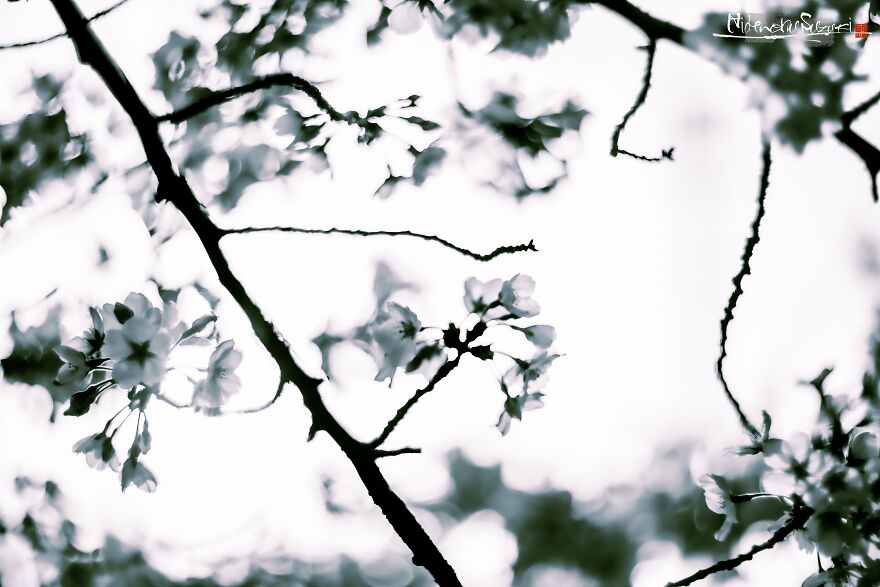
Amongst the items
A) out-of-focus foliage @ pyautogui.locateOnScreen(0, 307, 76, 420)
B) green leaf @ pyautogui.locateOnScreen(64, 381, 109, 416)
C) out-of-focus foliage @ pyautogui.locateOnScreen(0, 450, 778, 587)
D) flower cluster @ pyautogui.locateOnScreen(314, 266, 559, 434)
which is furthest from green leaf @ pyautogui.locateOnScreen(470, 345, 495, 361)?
out-of-focus foliage @ pyautogui.locateOnScreen(0, 450, 778, 587)

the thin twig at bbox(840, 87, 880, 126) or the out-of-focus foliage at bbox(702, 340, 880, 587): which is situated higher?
the thin twig at bbox(840, 87, 880, 126)

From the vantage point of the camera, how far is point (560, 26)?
1448 mm

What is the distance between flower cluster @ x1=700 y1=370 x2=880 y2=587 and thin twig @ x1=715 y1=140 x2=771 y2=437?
0.10 m

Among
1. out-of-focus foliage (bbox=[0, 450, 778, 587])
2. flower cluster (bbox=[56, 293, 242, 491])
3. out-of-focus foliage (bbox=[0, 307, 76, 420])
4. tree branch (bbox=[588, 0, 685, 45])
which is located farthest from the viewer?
out-of-focus foliage (bbox=[0, 450, 778, 587])

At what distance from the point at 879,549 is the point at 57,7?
207 centimetres

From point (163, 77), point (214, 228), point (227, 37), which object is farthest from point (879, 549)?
point (163, 77)

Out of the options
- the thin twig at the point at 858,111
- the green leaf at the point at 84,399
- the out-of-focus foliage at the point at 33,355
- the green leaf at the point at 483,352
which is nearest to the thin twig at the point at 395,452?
the green leaf at the point at 483,352

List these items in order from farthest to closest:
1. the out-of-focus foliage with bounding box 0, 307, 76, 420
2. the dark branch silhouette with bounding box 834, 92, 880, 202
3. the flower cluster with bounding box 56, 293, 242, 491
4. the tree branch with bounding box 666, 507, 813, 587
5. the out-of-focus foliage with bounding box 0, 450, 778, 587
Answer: the out-of-focus foliage with bounding box 0, 450, 778, 587
the out-of-focus foliage with bounding box 0, 307, 76, 420
the flower cluster with bounding box 56, 293, 242, 491
the tree branch with bounding box 666, 507, 813, 587
the dark branch silhouette with bounding box 834, 92, 880, 202

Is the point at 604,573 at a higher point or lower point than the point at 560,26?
higher

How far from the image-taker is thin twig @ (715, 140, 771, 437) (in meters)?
1.07

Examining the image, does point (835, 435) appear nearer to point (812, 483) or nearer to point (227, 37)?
point (812, 483)

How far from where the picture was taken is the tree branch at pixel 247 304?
4.08 feet

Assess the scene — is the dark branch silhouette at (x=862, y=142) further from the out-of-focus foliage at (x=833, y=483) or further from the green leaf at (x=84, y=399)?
the green leaf at (x=84, y=399)

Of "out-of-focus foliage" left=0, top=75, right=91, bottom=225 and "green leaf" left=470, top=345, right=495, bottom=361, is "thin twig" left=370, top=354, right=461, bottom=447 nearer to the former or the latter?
"green leaf" left=470, top=345, right=495, bottom=361
